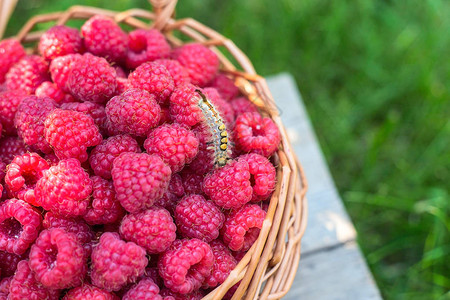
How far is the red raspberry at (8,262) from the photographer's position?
1.21 meters

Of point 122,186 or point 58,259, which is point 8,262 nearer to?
point 58,259

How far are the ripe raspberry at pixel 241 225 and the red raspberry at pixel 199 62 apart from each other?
0.48 metres

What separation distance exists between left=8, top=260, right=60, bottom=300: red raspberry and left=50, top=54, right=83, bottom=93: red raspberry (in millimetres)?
546

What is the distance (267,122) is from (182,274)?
1.72 ft

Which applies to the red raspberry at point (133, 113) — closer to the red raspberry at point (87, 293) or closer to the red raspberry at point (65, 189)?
the red raspberry at point (65, 189)

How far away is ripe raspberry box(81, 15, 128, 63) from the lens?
4.76ft

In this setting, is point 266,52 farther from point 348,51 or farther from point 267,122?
point 267,122

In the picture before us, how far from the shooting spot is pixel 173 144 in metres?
1.16

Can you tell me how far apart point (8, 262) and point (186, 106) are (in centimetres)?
62

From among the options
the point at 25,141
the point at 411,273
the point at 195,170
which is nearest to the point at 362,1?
the point at 411,273

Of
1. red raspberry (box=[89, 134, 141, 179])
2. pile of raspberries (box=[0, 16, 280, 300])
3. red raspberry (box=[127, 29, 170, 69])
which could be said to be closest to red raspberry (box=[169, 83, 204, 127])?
pile of raspberries (box=[0, 16, 280, 300])

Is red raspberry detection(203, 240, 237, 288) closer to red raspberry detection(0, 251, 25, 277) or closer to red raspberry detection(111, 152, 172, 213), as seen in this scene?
red raspberry detection(111, 152, 172, 213)

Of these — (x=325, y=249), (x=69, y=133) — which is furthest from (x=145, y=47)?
(x=325, y=249)

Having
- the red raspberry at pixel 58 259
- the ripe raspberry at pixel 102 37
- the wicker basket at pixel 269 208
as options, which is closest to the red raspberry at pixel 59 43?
the ripe raspberry at pixel 102 37
